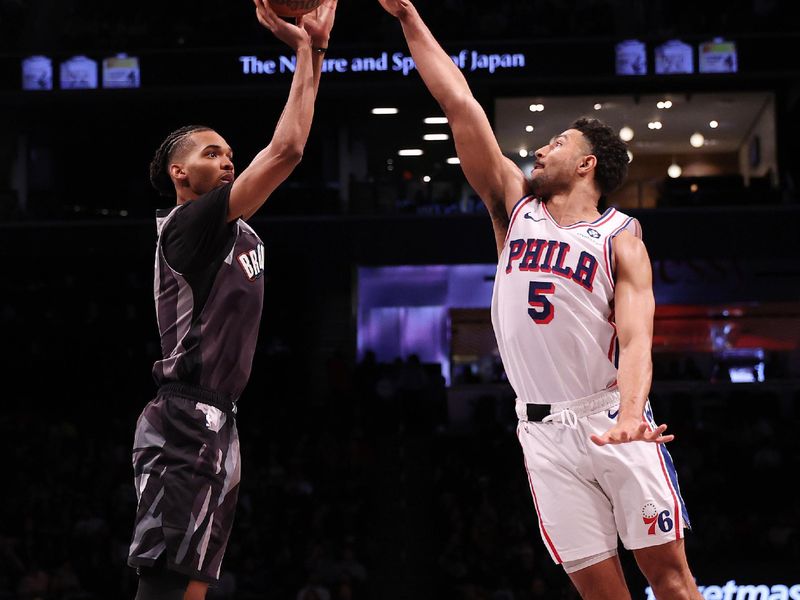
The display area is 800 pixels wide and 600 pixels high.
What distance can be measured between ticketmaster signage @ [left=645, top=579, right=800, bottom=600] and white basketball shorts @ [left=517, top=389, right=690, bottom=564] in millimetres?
8212

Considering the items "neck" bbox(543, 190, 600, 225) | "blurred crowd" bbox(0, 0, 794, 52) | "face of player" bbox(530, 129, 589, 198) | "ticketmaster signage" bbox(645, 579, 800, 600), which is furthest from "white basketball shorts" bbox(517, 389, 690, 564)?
"blurred crowd" bbox(0, 0, 794, 52)

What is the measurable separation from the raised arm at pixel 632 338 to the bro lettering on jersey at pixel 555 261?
0.37ft

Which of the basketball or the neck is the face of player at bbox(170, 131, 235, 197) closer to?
the basketball

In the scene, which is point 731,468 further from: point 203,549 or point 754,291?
point 203,549

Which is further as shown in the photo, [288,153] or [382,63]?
[382,63]

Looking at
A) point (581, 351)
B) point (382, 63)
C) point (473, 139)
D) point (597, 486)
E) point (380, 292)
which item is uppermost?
point (382, 63)

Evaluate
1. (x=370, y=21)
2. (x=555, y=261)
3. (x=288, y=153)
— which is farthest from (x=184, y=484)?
(x=370, y=21)

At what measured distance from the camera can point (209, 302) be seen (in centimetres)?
377

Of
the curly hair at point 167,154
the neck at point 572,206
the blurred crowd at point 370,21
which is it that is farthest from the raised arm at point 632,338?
the blurred crowd at point 370,21

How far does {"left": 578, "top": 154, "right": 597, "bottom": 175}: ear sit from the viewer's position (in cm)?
432

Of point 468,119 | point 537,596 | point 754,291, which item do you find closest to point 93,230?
point 537,596

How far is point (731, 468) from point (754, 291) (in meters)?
6.84

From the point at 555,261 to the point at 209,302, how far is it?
50.2 inches

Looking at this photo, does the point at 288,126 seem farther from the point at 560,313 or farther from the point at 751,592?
the point at 751,592
